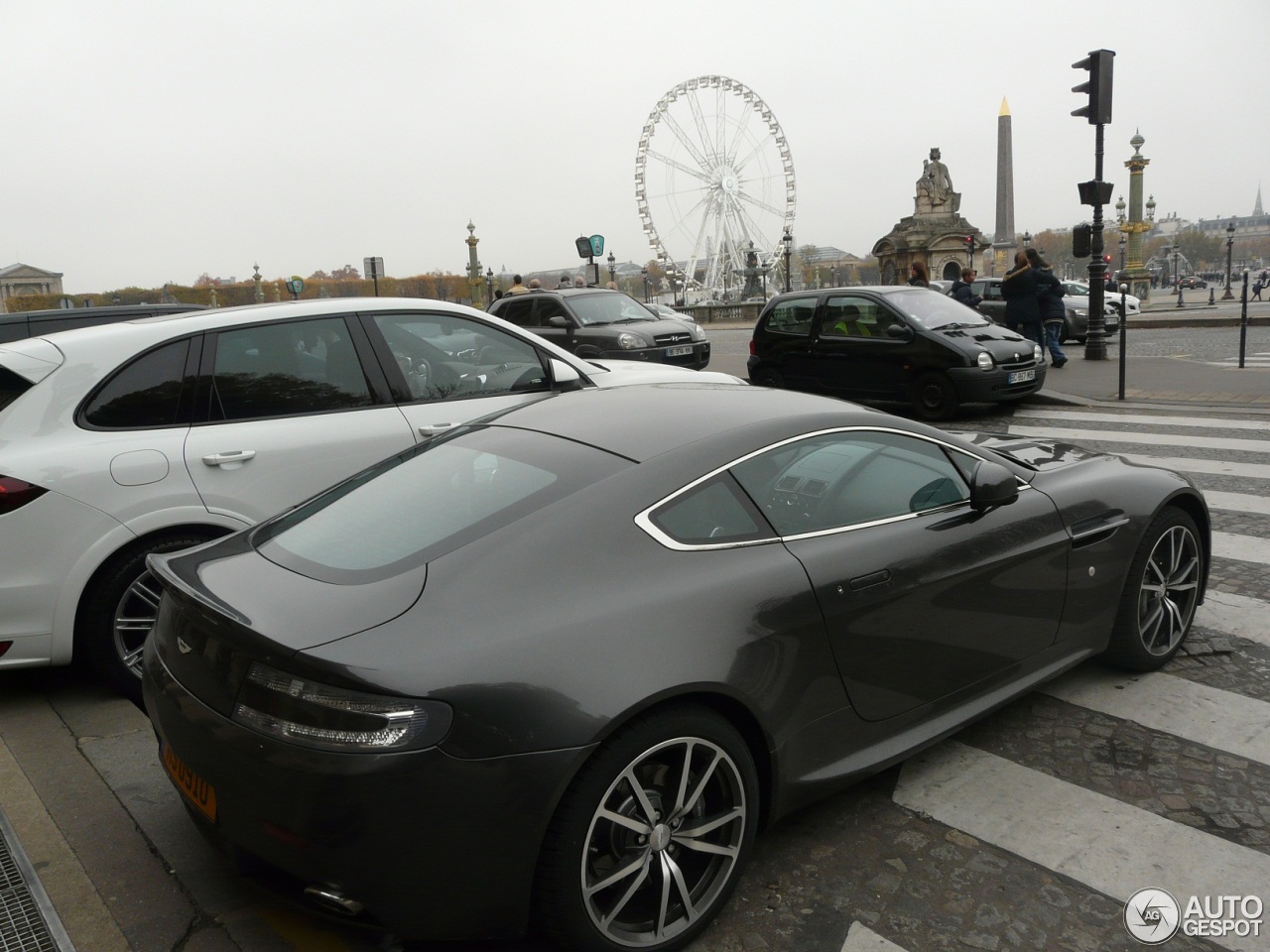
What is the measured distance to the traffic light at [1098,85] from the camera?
1393cm

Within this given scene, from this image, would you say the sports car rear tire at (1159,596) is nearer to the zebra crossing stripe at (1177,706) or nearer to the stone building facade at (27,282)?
the zebra crossing stripe at (1177,706)

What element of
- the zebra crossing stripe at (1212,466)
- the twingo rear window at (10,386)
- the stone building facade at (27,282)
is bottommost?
the zebra crossing stripe at (1212,466)

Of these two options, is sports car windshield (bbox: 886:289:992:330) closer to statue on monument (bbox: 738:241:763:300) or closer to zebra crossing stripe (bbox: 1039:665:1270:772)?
zebra crossing stripe (bbox: 1039:665:1270:772)

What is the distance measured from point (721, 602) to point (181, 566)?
160cm

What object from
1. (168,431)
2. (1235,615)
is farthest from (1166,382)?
(168,431)

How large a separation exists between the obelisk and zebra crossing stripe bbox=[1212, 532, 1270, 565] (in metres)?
62.5

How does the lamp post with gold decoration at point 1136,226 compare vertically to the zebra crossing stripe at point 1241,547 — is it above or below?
above

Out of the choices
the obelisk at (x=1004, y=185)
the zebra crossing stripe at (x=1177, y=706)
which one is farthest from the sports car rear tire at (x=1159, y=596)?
the obelisk at (x=1004, y=185)

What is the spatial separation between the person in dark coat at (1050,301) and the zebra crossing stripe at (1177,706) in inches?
450

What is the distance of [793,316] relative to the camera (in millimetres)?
12953

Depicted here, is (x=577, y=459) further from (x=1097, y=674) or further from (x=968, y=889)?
(x=1097, y=674)

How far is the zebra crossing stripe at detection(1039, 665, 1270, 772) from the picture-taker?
3.67 m

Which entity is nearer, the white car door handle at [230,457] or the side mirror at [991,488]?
the side mirror at [991,488]

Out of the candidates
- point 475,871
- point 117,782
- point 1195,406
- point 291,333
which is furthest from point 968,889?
point 1195,406
